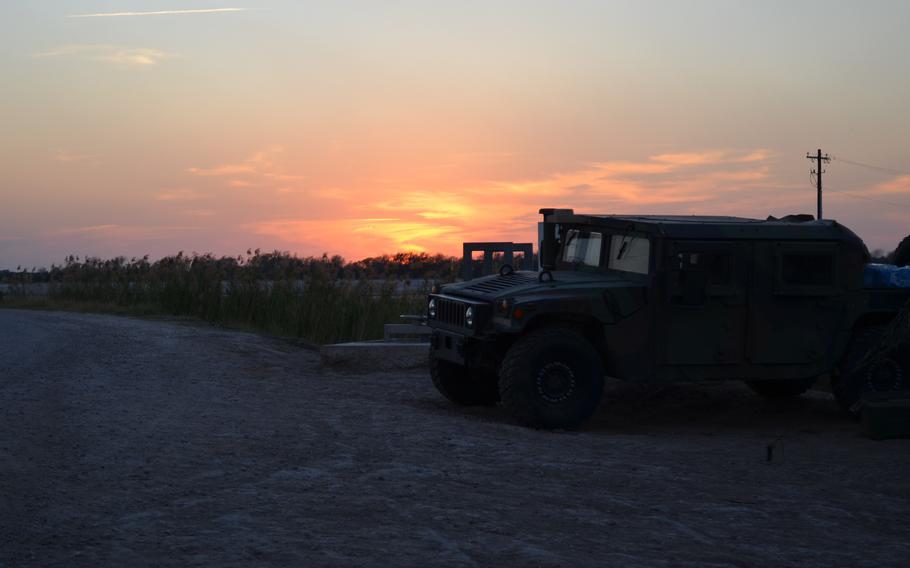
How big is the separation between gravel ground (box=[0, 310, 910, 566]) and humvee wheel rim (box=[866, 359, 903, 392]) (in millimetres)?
629

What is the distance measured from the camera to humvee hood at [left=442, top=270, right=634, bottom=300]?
35.9 ft

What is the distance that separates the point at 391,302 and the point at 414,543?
16.1 meters

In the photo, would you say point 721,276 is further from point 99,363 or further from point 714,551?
point 99,363

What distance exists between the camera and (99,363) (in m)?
14.8

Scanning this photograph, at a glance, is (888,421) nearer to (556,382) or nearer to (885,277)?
(885,277)

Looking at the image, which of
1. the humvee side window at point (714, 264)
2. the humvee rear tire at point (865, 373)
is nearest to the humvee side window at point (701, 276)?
the humvee side window at point (714, 264)

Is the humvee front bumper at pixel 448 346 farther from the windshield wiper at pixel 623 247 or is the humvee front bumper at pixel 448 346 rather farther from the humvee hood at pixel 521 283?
the windshield wiper at pixel 623 247

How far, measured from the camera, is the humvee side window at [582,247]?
39.2 ft

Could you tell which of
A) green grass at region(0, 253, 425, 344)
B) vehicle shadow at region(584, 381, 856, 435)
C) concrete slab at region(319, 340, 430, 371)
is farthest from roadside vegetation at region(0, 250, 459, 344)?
vehicle shadow at region(584, 381, 856, 435)

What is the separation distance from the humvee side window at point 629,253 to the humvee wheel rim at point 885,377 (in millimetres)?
2843

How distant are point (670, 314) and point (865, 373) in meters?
2.46

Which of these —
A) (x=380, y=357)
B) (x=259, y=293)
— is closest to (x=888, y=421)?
(x=380, y=357)

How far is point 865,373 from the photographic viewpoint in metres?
11.9

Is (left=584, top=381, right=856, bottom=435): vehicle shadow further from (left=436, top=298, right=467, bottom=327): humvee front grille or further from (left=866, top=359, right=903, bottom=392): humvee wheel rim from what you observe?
(left=436, top=298, right=467, bottom=327): humvee front grille
